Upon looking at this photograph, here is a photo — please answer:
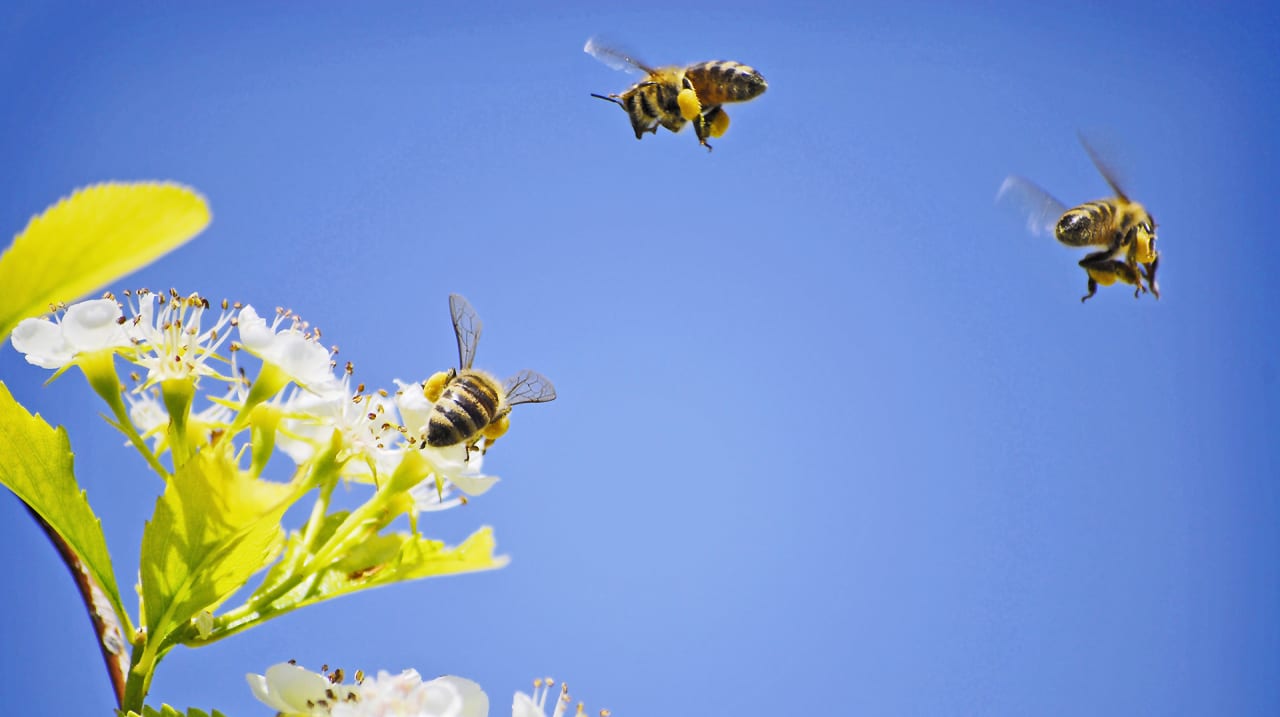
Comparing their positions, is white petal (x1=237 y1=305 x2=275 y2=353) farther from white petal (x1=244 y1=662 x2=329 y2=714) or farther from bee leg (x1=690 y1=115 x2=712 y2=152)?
bee leg (x1=690 y1=115 x2=712 y2=152)

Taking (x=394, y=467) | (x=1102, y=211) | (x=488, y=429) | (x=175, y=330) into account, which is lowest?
(x=394, y=467)

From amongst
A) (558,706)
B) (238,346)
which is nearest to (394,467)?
(238,346)

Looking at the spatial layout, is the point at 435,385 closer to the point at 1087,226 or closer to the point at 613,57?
the point at 613,57

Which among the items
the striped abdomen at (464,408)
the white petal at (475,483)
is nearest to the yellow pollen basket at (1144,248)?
the striped abdomen at (464,408)

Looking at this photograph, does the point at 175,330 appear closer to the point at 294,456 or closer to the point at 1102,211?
the point at 294,456

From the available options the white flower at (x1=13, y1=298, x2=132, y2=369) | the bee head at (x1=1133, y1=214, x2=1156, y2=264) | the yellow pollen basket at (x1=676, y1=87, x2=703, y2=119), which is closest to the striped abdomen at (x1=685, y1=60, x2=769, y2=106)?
the yellow pollen basket at (x1=676, y1=87, x2=703, y2=119)
